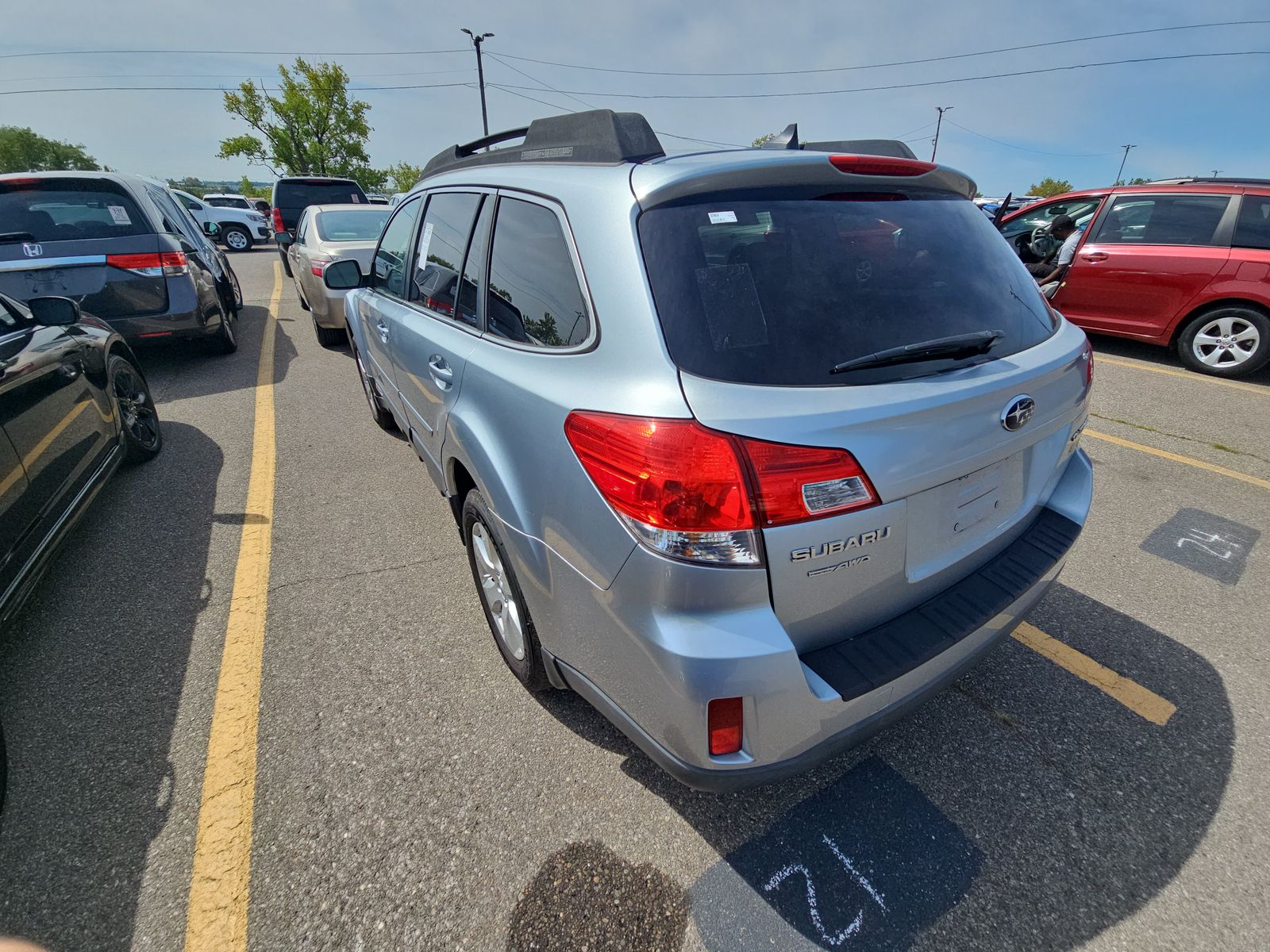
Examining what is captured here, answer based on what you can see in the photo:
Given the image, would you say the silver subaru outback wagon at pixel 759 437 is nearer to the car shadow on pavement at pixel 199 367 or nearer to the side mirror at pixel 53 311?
the side mirror at pixel 53 311

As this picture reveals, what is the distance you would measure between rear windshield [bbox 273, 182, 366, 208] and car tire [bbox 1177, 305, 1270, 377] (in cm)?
1486

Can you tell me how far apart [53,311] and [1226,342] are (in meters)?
9.46

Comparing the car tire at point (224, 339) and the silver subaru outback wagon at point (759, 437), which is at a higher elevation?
the silver subaru outback wagon at point (759, 437)

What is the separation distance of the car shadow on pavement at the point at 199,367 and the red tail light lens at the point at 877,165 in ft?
19.9

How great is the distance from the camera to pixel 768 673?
4.33 ft

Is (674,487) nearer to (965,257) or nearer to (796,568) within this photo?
(796,568)

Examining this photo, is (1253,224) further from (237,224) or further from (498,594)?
(237,224)

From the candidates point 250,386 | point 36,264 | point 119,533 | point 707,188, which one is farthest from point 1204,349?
point 36,264

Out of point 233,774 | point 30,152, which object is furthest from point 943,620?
point 30,152

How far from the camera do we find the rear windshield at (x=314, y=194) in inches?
535

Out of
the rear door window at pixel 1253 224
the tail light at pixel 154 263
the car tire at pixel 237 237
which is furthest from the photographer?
the car tire at pixel 237 237

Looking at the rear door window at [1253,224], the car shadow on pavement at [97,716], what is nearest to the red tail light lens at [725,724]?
the car shadow on pavement at [97,716]

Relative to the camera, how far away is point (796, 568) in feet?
4.36

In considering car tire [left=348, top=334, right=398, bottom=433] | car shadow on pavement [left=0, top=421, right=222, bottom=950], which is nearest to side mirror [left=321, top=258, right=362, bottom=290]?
car tire [left=348, top=334, right=398, bottom=433]
